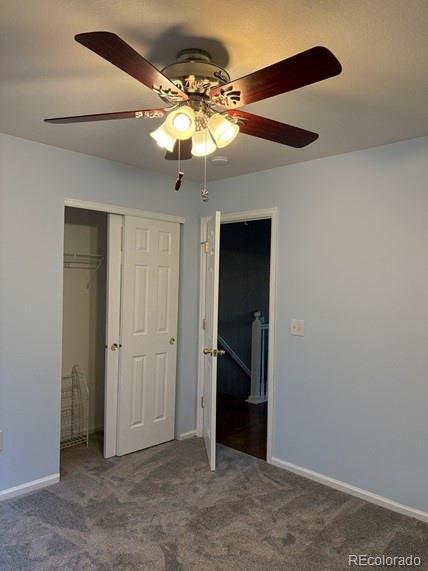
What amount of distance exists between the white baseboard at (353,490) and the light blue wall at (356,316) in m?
0.04

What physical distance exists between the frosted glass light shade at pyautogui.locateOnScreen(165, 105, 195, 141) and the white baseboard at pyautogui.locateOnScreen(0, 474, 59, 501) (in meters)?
2.54

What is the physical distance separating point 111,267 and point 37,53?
1.90 m

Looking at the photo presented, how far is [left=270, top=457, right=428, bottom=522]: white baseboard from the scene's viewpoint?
8.75 ft

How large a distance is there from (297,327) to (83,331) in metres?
1.98

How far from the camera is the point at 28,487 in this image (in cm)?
289

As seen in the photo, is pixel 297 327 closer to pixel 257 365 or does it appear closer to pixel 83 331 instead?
pixel 83 331

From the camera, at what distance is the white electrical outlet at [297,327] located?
127 inches

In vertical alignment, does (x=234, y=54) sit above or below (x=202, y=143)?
above

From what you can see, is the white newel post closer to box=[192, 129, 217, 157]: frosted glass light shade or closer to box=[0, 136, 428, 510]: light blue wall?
box=[0, 136, 428, 510]: light blue wall

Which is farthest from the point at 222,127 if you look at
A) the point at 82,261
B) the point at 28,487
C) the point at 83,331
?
the point at 83,331

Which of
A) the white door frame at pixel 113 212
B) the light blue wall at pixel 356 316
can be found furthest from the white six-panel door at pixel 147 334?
the light blue wall at pixel 356 316

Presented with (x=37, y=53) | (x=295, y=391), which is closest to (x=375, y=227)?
(x=295, y=391)

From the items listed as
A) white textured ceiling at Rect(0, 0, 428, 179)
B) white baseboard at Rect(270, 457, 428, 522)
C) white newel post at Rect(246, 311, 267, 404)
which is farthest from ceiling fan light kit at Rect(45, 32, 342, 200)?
white newel post at Rect(246, 311, 267, 404)

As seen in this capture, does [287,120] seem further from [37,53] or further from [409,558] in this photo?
[409,558]
